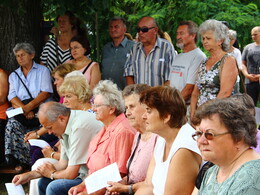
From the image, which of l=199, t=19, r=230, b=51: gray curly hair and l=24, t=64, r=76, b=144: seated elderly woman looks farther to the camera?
l=24, t=64, r=76, b=144: seated elderly woman

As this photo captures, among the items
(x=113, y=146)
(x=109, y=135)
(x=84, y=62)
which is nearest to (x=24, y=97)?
(x=84, y=62)

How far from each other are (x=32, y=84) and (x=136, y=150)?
3.03 metres

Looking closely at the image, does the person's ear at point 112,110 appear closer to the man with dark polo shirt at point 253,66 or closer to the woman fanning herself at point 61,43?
the woman fanning herself at point 61,43

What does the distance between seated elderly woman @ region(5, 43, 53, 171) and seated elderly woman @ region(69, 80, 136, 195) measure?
2.26 meters

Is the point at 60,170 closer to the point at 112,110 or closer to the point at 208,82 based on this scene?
the point at 112,110

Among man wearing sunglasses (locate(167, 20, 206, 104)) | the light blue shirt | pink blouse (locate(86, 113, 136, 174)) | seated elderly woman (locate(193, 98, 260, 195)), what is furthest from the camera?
the light blue shirt

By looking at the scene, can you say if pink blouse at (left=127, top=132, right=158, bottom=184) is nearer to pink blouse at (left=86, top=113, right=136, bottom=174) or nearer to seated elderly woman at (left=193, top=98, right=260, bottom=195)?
pink blouse at (left=86, top=113, right=136, bottom=174)

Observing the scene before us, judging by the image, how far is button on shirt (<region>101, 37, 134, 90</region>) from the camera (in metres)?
6.64

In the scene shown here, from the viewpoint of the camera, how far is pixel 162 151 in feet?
12.0

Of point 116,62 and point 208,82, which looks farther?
point 116,62

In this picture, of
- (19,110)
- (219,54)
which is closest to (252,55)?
(219,54)

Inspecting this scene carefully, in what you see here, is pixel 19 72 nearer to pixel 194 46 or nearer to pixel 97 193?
pixel 194 46

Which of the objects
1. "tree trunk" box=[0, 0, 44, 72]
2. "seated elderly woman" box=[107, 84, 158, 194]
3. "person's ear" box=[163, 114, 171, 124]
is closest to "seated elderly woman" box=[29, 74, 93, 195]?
"seated elderly woman" box=[107, 84, 158, 194]

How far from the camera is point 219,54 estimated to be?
519 centimetres
